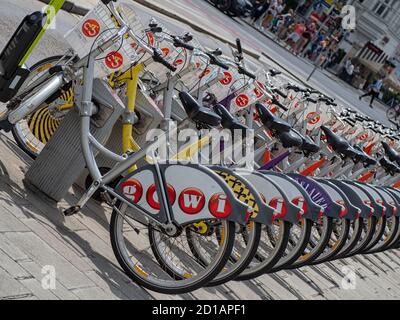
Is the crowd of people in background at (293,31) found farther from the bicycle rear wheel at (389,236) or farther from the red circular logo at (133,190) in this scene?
the red circular logo at (133,190)

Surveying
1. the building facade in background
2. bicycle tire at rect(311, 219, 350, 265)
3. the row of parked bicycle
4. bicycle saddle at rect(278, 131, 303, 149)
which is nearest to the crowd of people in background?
the building facade in background

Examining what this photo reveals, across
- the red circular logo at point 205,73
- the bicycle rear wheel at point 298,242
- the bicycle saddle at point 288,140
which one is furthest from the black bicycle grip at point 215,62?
the bicycle rear wheel at point 298,242

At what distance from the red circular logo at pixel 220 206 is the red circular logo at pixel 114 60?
1.31 meters

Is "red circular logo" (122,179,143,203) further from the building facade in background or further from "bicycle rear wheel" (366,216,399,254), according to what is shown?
the building facade in background

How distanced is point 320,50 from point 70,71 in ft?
95.0

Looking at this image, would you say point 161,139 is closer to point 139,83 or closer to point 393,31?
point 139,83

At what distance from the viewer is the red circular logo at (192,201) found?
424 centimetres

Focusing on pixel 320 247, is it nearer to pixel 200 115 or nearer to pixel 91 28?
pixel 200 115

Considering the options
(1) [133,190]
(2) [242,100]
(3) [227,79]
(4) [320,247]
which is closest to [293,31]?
(2) [242,100]

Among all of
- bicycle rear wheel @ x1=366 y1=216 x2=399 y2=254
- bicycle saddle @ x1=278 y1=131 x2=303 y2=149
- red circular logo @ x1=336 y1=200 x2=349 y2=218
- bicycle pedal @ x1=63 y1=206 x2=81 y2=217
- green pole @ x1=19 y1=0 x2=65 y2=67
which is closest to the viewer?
bicycle pedal @ x1=63 y1=206 x2=81 y2=217

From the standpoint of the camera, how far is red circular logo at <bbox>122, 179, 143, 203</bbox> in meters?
4.40

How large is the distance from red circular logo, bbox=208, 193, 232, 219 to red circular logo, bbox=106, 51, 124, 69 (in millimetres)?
1310

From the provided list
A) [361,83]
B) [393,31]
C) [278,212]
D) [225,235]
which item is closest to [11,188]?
[225,235]

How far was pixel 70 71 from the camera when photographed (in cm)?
492
